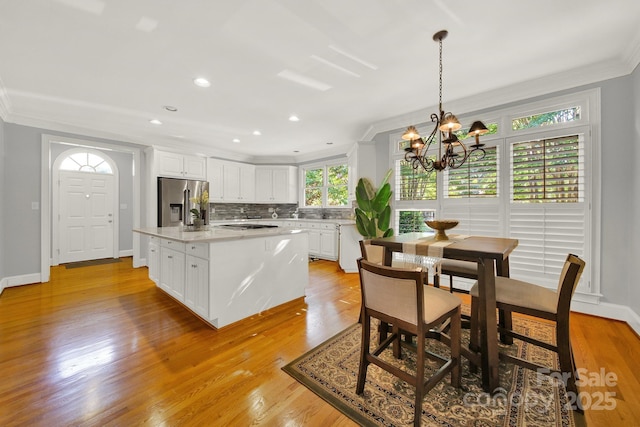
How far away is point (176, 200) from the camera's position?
17.0 feet

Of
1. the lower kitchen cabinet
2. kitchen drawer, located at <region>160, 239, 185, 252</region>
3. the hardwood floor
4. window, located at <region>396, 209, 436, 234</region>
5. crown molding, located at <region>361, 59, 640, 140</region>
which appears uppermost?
crown molding, located at <region>361, 59, 640, 140</region>

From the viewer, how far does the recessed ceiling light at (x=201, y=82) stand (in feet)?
9.36

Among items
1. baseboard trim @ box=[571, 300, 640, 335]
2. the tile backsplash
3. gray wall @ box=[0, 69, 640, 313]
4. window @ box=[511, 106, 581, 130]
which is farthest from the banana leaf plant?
baseboard trim @ box=[571, 300, 640, 335]

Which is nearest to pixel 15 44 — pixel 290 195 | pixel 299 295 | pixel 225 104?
pixel 225 104

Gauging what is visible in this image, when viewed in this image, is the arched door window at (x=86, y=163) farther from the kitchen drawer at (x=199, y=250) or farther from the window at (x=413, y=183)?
the window at (x=413, y=183)

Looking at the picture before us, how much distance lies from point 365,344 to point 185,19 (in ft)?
8.65

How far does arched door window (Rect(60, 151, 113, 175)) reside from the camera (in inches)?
215

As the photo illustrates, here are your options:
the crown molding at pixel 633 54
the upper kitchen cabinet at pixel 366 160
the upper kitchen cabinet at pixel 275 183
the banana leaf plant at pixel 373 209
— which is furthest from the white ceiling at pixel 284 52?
the upper kitchen cabinet at pixel 275 183

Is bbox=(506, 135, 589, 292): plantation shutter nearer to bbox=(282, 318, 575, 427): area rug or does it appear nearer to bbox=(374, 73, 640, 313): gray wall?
bbox=(374, 73, 640, 313): gray wall

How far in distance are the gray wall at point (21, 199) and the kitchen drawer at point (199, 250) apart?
3273 millimetres

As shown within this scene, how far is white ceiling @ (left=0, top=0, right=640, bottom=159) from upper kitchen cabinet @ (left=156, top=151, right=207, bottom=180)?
130cm

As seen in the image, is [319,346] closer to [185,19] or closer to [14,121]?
[185,19]

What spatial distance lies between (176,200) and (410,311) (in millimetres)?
5113

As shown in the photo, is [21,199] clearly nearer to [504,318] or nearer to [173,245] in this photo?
[173,245]
